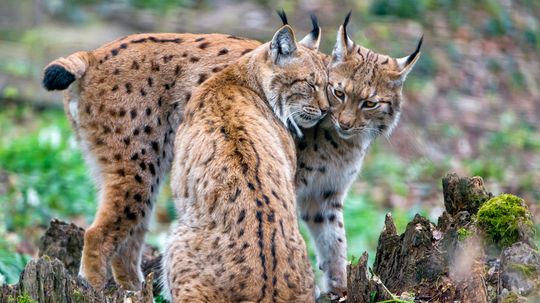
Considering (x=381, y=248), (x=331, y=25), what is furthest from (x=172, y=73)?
(x=331, y=25)

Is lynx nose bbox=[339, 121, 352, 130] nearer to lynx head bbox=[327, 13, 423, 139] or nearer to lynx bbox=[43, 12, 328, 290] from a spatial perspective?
lynx head bbox=[327, 13, 423, 139]

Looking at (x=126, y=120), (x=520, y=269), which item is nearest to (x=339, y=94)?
(x=126, y=120)

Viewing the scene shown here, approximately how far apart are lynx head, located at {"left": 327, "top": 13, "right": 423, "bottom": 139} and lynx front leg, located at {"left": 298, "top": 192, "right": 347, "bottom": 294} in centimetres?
65

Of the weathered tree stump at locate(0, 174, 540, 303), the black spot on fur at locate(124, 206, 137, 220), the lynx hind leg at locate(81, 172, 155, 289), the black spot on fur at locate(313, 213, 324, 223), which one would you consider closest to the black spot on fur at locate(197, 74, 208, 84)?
the lynx hind leg at locate(81, 172, 155, 289)

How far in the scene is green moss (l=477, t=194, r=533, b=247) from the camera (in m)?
5.57

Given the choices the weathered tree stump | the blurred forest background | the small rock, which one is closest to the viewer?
the small rock

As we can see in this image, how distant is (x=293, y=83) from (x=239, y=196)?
1670 mm

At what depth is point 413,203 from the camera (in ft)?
38.2

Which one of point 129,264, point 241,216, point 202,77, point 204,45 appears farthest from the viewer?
point 204,45

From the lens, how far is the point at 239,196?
5.67m

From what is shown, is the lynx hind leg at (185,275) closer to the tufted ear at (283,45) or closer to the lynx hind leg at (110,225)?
the lynx hind leg at (110,225)

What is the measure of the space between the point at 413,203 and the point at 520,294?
21.3 ft

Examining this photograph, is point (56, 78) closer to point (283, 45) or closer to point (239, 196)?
point (283, 45)

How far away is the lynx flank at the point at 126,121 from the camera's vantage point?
7.20m
